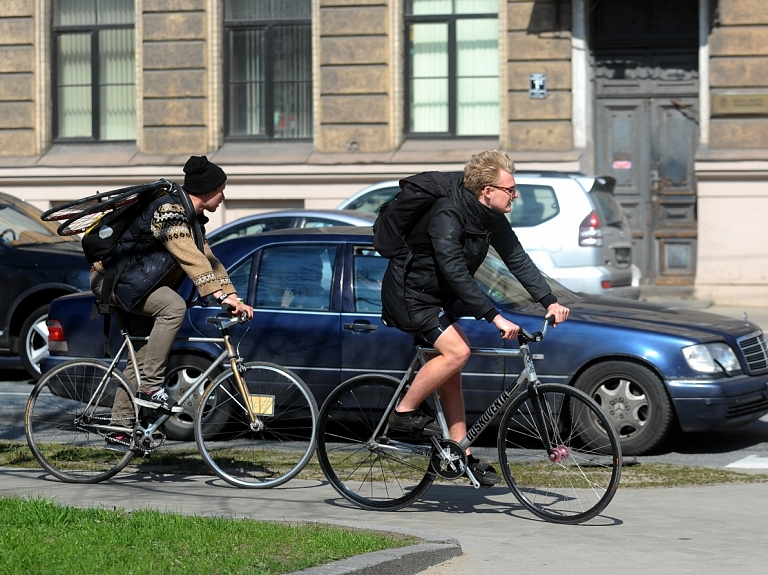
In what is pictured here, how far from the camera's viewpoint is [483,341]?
8.76 metres

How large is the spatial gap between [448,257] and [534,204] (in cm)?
785

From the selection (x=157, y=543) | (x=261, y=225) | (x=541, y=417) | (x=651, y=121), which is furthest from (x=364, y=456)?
(x=651, y=121)

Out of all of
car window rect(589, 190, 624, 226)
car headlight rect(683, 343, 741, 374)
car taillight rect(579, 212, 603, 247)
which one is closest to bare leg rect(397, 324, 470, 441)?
car headlight rect(683, 343, 741, 374)

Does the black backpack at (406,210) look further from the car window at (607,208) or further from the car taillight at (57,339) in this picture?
the car window at (607,208)

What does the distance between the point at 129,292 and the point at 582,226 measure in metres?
7.37

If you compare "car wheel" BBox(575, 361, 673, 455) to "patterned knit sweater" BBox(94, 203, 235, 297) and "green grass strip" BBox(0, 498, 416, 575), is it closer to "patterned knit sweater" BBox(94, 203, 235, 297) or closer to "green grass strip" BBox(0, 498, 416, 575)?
"patterned knit sweater" BBox(94, 203, 235, 297)

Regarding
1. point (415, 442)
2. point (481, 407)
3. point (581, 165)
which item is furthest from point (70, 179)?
point (415, 442)

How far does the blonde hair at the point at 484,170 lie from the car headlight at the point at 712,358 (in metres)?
2.49

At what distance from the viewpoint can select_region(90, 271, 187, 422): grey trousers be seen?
7.51m

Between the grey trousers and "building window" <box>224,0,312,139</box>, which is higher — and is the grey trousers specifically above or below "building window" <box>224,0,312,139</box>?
below

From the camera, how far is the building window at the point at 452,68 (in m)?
20.5

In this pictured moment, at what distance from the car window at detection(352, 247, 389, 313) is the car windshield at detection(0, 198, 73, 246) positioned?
4338 millimetres

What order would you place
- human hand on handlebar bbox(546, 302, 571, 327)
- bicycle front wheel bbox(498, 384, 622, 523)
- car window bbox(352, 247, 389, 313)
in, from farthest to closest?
car window bbox(352, 247, 389, 313), human hand on handlebar bbox(546, 302, 571, 327), bicycle front wheel bbox(498, 384, 622, 523)

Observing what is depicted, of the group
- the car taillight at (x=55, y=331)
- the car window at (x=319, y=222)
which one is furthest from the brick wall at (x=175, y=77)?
the car taillight at (x=55, y=331)
